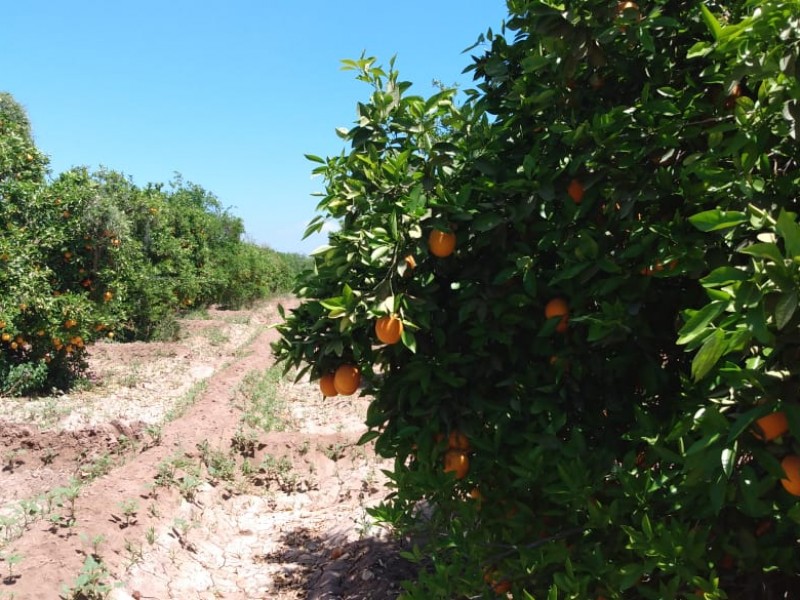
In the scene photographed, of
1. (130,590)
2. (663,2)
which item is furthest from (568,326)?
(130,590)

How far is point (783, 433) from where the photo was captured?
1097 millimetres

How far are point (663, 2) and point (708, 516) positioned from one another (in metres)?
1.38

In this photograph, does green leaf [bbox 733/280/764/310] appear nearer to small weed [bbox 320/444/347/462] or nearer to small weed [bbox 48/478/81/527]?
small weed [bbox 48/478/81/527]

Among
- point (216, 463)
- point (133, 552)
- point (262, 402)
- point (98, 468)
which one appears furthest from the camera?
point (262, 402)

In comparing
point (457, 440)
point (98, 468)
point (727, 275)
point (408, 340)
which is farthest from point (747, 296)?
point (98, 468)

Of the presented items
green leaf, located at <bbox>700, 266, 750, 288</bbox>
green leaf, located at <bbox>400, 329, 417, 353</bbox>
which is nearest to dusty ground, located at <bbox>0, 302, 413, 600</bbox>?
green leaf, located at <bbox>400, 329, 417, 353</bbox>

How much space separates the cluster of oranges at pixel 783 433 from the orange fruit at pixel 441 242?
0.93 metres

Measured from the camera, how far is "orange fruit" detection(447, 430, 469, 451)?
72.4 inches

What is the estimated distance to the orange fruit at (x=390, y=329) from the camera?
1.63 metres

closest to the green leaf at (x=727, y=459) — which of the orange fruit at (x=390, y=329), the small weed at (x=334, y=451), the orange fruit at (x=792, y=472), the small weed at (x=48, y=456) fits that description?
the orange fruit at (x=792, y=472)

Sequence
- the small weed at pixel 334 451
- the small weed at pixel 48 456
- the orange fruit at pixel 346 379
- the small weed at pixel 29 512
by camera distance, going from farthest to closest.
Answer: the small weed at pixel 334 451 < the small weed at pixel 48 456 < the small weed at pixel 29 512 < the orange fruit at pixel 346 379

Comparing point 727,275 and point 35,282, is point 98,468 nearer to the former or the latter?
point 35,282

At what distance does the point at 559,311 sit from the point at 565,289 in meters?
0.07

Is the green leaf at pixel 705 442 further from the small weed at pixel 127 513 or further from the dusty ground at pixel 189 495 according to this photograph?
the small weed at pixel 127 513
